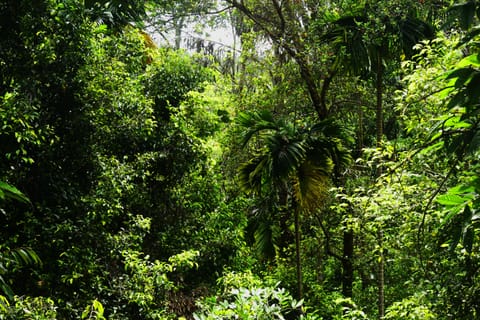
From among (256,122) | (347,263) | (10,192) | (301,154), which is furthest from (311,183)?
(10,192)

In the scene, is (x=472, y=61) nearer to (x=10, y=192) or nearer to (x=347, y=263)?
(x=10, y=192)

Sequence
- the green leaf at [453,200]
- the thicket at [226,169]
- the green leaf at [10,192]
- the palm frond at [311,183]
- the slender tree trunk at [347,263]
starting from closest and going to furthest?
the green leaf at [10,192] < the green leaf at [453,200] < the thicket at [226,169] < the palm frond at [311,183] < the slender tree trunk at [347,263]

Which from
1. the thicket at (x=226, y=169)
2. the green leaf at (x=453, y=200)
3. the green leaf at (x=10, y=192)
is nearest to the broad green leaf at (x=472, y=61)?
the thicket at (x=226, y=169)

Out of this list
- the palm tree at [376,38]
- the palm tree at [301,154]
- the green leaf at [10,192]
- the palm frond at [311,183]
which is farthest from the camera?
the palm frond at [311,183]

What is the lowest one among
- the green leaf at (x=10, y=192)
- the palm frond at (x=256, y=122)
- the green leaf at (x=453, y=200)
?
the green leaf at (x=10, y=192)

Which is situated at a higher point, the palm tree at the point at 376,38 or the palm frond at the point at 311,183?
the palm tree at the point at 376,38

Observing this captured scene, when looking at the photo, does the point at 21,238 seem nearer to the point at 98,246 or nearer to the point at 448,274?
the point at 98,246

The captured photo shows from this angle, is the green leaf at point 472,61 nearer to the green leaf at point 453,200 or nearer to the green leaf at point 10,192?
the green leaf at point 453,200

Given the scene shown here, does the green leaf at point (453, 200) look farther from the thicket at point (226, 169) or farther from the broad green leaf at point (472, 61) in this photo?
the broad green leaf at point (472, 61)

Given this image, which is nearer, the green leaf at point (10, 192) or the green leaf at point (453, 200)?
the green leaf at point (10, 192)

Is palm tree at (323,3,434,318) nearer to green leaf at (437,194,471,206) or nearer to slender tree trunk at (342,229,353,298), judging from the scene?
slender tree trunk at (342,229,353,298)

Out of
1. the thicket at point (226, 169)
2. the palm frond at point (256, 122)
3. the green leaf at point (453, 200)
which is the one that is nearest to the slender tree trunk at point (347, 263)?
the thicket at point (226, 169)

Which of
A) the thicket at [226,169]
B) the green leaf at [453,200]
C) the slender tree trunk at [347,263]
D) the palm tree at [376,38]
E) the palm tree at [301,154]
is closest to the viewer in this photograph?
the green leaf at [453,200]

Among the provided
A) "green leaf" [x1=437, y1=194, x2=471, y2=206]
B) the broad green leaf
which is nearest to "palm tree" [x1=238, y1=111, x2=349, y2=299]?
"green leaf" [x1=437, y1=194, x2=471, y2=206]
